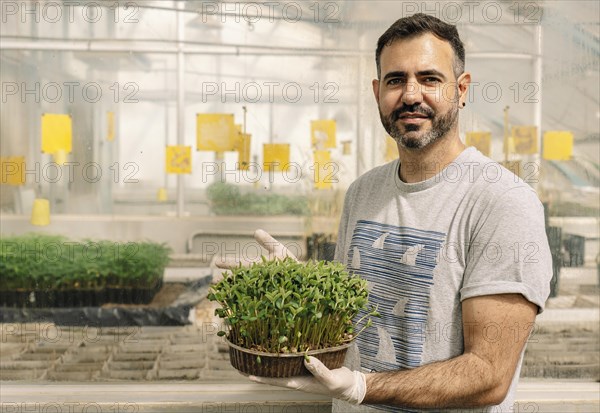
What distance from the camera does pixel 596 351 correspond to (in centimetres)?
210

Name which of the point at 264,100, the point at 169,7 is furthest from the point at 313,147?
Result: the point at 169,7

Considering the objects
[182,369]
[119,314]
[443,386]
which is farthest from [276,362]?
[119,314]

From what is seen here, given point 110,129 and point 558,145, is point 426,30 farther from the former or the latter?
point 110,129

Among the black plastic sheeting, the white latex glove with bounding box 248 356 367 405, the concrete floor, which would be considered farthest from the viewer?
the black plastic sheeting

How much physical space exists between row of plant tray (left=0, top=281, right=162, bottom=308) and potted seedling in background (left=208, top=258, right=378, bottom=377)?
1.11m

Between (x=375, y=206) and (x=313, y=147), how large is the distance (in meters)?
0.74

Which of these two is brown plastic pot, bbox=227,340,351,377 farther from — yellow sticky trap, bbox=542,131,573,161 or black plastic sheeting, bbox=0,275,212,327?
yellow sticky trap, bbox=542,131,573,161

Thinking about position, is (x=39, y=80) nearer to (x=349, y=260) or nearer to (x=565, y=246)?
(x=349, y=260)

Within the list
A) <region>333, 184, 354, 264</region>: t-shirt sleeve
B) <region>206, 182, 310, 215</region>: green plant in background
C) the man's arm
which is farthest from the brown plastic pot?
<region>206, 182, 310, 215</region>: green plant in background

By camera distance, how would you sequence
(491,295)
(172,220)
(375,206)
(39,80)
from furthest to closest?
(172,220), (39,80), (375,206), (491,295)

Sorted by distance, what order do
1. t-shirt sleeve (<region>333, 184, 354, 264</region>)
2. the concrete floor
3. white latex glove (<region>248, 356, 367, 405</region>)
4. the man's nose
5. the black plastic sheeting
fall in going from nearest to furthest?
white latex glove (<region>248, 356, 367, 405</region>) → the man's nose → t-shirt sleeve (<region>333, 184, 354, 264</region>) → the concrete floor → the black plastic sheeting

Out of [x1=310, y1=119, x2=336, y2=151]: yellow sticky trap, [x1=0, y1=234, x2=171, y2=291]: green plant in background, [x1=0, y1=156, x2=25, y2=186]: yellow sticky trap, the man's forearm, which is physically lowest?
the man's forearm

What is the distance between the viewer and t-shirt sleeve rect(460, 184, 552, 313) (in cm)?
114

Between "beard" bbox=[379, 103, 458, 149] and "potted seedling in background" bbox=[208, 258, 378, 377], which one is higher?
"beard" bbox=[379, 103, 458, 149]
